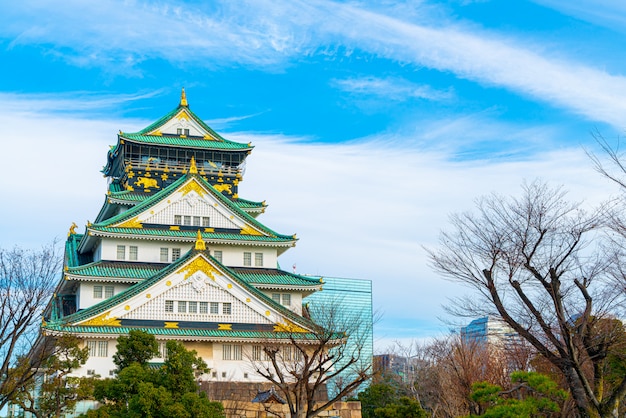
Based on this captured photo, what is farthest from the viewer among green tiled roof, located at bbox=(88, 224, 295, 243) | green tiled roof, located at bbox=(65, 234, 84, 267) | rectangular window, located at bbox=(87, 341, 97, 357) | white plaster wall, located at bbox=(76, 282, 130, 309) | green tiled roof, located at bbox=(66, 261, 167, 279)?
green tiled roof, located at bbox=(65, 234, 84, 267)

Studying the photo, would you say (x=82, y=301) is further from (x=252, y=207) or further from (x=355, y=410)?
(x=355, y=410)

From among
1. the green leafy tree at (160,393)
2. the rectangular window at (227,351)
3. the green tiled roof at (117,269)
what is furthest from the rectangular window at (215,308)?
the green leafy tree at (160,393)

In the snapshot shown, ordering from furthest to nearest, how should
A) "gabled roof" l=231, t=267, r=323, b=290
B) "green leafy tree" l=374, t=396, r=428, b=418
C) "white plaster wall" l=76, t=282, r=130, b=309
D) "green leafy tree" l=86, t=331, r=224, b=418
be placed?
"gabled roof" l=231, t=267, r=323, b=290 < "white plaster wall" l=76, t=282, r=130, b=309 < "green leafy tree" l=374, t=396, r=428, b=418 < "green leafy tree" l=86, t=331, r=224, b=418

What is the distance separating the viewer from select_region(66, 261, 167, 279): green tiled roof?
4481 cm

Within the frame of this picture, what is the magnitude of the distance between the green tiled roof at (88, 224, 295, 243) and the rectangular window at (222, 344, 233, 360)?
7373 mm

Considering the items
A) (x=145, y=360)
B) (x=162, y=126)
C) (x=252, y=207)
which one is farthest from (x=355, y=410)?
(x=162, y=126)

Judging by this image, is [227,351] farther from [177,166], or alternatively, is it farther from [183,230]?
[177,166]

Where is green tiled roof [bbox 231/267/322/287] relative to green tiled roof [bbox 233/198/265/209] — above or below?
below

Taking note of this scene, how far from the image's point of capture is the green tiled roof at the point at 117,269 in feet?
147

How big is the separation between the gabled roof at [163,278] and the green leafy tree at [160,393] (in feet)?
35.5

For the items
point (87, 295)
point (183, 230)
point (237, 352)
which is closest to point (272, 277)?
point (183, 230)

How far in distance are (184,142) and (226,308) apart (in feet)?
49.1

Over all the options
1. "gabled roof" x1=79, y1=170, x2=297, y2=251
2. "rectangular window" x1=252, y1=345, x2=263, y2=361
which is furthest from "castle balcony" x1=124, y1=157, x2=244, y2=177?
"rectangular window" x1=252, y1=345, x2=263, y2=361

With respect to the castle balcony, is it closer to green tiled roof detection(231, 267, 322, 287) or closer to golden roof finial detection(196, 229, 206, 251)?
green tiled roof detection(231, 267, 322, 287)
